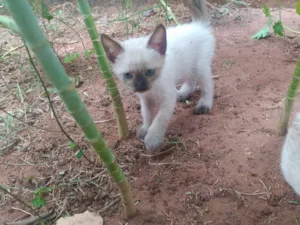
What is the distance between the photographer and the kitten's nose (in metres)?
2.10

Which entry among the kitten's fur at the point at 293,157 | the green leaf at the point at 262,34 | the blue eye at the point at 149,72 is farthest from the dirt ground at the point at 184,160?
the blue eye at the point at 149,72

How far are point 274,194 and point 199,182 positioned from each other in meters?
0.41

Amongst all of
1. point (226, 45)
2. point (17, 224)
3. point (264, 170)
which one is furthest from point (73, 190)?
point (226, 45)

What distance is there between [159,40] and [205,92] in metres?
0.73

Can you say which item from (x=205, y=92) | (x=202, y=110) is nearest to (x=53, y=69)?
(x=202, y=110)

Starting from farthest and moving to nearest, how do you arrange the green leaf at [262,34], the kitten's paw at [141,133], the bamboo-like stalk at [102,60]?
the green leaf at [262,34] → the kitten's paw at [141,133] → the bamboo-like stalk at [102,60]

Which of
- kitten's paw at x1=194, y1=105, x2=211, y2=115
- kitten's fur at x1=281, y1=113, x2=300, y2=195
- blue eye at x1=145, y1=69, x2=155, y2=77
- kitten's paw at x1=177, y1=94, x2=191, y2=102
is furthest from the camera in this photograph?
kitten's paw at x1=177, y1=94, x2=191, y2=102

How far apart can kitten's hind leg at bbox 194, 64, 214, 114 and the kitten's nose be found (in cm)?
62

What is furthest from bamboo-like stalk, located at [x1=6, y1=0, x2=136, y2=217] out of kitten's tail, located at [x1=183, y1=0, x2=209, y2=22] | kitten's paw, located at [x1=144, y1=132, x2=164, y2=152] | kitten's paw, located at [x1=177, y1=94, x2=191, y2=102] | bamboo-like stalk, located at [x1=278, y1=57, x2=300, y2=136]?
kitten's tail, located at [x1=183, y1=0, x2=209, y2=22]

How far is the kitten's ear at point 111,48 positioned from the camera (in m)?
2.04

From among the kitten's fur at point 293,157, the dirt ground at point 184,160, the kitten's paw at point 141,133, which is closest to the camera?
the kitten's fur at point 293,157

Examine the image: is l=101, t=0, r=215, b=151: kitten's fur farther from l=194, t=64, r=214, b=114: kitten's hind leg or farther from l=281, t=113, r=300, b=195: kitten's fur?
l=281, t=113, r=300, b=195: kitten's fur

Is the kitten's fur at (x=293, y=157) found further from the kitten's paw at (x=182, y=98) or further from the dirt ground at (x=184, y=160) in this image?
the kitten's paw at (x=182, y=98)

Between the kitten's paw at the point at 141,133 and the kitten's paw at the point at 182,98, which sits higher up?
the kitten's paw at the point at 141,133
